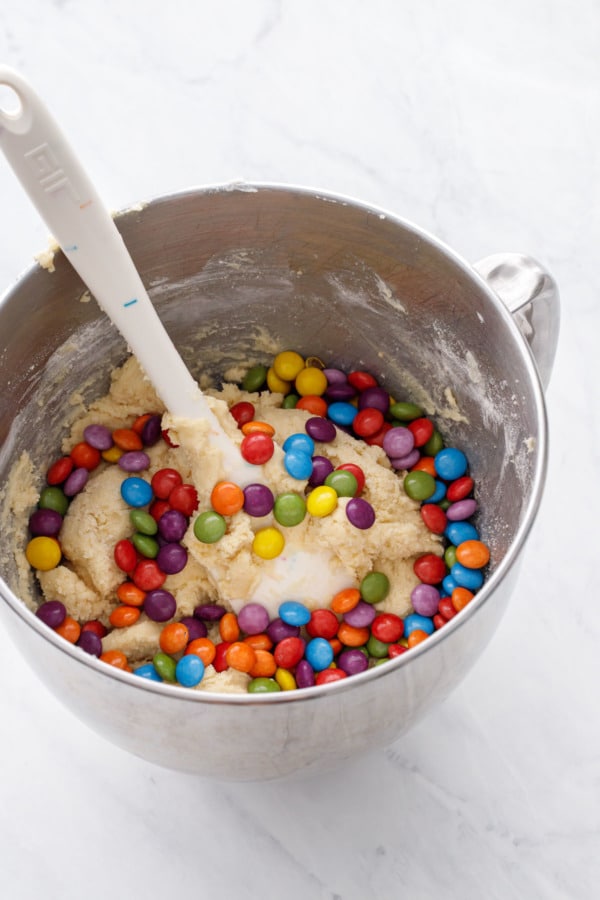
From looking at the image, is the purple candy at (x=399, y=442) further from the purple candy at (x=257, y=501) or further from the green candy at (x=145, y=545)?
the green candy at (x=145, y=545)

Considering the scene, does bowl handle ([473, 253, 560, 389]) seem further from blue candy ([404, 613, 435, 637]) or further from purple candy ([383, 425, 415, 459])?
blue candy ([404, 613, 435, 637])

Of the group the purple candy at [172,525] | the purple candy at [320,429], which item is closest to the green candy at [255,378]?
the purple candy at [320,429]

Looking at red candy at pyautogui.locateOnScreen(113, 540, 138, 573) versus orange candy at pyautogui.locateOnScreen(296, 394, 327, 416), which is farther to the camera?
orange candy at pyautogui.locateOnScreen(296, 394, 327, 416)

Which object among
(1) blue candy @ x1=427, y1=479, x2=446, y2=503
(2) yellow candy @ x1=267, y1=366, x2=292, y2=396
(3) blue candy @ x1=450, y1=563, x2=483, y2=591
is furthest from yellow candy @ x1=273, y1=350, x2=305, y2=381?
(3) blue candy @ x1=450, y1=563, x2=483, y2=591

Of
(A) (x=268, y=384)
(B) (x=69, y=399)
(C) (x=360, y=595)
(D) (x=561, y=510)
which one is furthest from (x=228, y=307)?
(D) (x=561, y=510)

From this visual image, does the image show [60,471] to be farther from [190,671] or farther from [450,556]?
[450,556]

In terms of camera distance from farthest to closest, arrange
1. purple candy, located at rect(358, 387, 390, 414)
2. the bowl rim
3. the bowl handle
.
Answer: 1. purple candy, located at rect(358, 387, 390, 414)
2. the bowl handle
3. the bowl rim

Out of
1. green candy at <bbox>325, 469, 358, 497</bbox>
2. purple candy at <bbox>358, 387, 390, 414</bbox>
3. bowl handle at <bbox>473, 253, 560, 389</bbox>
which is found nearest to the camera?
bowl handle at <bbox>473, 253, 560, 389</bbox>

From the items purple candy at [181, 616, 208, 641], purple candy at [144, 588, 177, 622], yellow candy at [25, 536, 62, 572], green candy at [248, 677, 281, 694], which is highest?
yellow candy at [25, 536, 62, 572]
